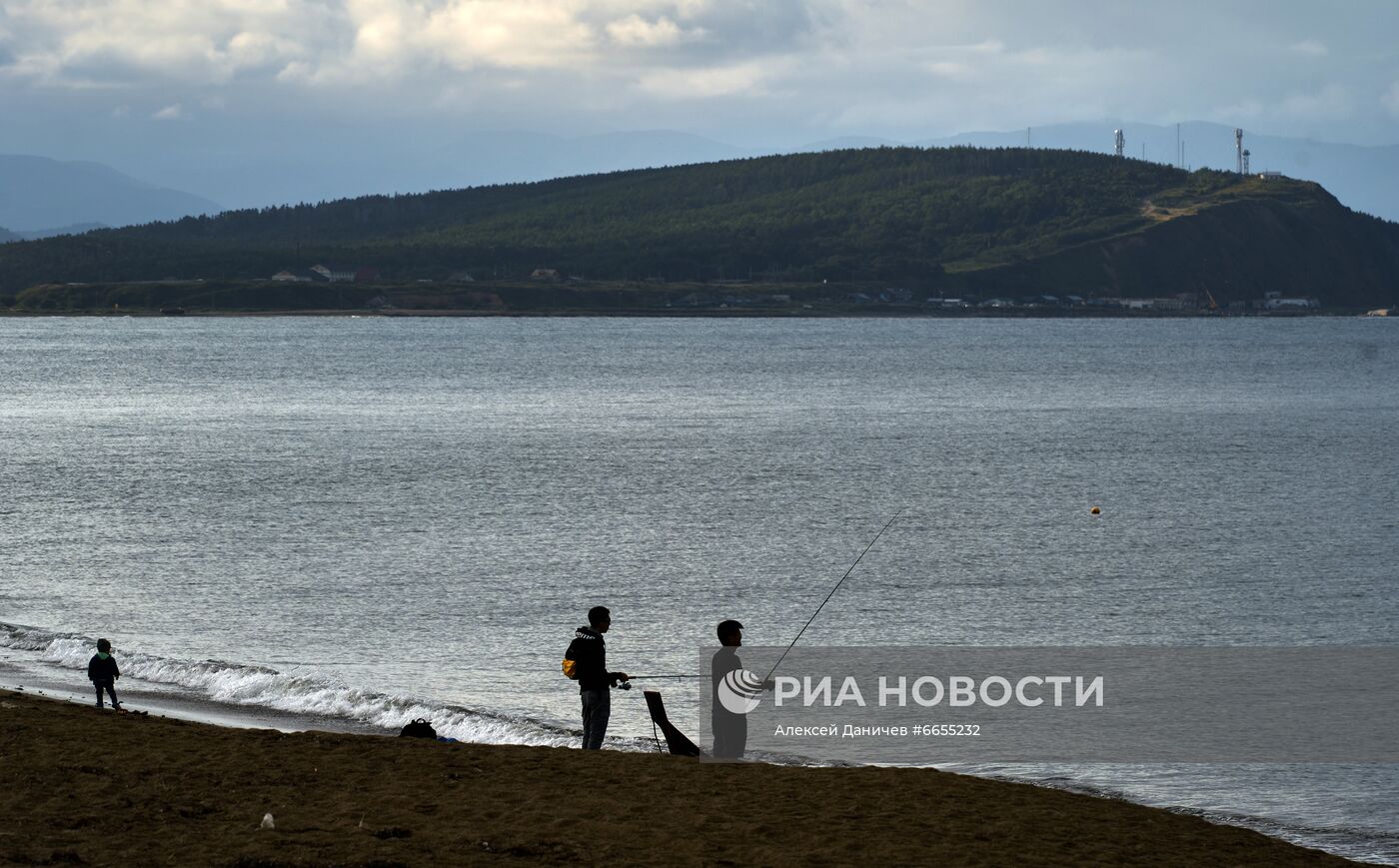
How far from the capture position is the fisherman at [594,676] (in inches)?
539

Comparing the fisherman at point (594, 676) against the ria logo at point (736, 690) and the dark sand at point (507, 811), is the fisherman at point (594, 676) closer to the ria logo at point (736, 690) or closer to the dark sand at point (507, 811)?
the dark sand at point (507, 811)

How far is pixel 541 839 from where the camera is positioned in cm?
1099

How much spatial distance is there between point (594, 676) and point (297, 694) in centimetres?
675

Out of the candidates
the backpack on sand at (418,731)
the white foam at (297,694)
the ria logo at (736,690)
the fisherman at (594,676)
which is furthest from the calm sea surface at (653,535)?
the ria logo at (736,690)

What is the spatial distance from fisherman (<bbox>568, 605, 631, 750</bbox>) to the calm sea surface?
231cm

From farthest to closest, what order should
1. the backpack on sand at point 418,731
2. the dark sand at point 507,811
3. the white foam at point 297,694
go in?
the white foam at point 297,694 < the backpack on sand at point 418,731 < the dark sand at point 507,811

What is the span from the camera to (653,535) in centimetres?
3416

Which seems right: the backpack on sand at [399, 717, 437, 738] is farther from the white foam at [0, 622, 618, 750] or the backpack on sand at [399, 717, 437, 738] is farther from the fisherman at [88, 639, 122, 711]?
the fisherman at [88, 639, 122, 711]

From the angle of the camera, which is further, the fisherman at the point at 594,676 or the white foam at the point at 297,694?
the white foam at the point at 297,694

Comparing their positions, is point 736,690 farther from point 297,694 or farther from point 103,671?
point 103,671

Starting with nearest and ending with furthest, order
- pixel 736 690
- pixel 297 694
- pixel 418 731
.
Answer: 1. pixel 736 690
2. pixel 418 731
3. pixel 297 694

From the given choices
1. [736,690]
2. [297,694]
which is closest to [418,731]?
[736,690]

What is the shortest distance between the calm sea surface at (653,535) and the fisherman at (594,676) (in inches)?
91.0

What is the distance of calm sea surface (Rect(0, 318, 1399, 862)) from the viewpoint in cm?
2045
